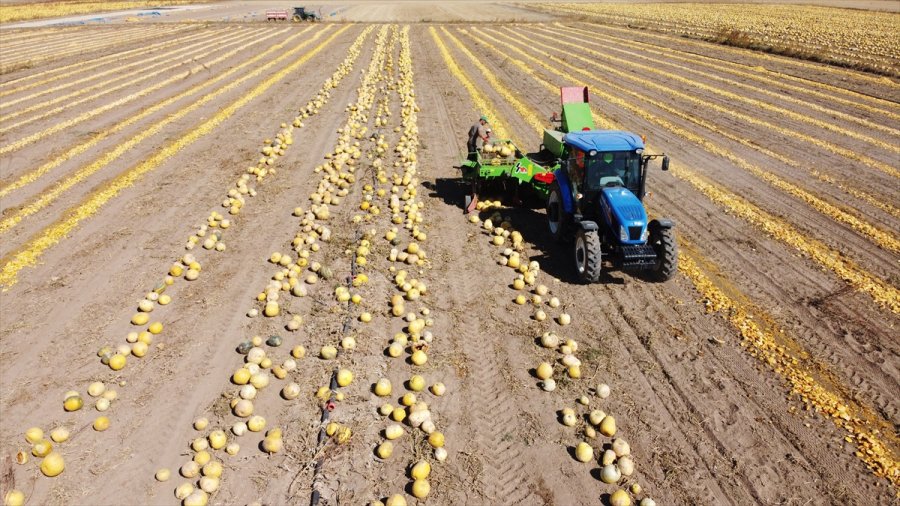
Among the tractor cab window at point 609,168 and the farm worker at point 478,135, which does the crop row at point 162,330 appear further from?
the tractor cab window at point 609,168

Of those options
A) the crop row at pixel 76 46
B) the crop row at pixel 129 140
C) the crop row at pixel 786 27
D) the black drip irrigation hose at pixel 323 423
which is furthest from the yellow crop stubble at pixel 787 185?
the crop row at pixel 76 46

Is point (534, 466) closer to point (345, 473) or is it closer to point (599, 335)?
point (345, 473)

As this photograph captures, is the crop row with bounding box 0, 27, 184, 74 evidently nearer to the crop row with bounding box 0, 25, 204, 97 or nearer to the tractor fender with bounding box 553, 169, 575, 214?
the crop row with bounding box 0, 25, 204, 97

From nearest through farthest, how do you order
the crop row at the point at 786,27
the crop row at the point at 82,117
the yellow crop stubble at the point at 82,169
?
the yellow crop stubble at the point at 82,169 < the crop row at the point at 82,117 < the crop row at the point at 786,27

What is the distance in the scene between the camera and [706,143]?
16375mm

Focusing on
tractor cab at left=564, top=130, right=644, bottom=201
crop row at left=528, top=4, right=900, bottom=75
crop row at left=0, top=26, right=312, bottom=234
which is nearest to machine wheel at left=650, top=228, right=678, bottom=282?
tractor cab at left=564, top=130, right=644, bottom=201

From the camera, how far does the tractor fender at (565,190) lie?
935 centimetres

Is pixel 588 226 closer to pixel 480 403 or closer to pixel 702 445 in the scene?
pixel 480 403

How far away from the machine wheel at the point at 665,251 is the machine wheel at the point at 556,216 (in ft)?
5.42

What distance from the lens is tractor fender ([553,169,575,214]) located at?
9352mm

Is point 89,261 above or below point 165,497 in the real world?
above

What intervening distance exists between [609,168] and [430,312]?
4.12 meters

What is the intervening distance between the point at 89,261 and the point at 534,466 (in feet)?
29.8

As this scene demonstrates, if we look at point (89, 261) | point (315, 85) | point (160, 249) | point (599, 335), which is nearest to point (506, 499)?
point (599, 335)
